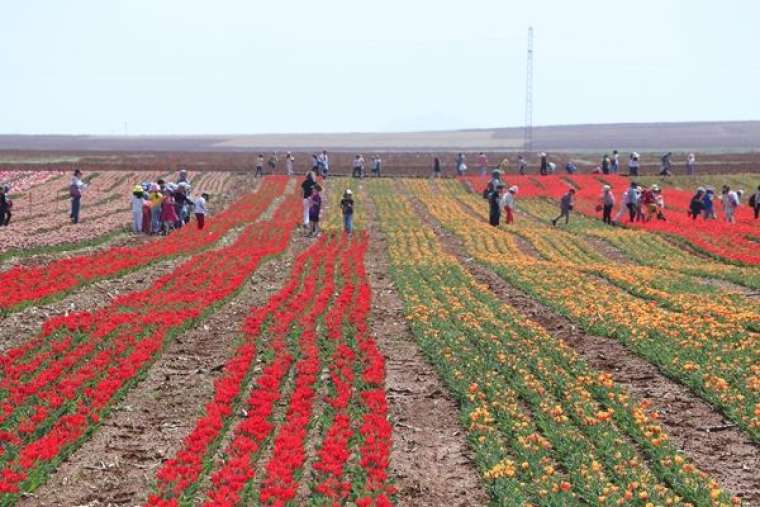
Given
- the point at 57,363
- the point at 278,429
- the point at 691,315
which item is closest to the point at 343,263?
the point at 691,315

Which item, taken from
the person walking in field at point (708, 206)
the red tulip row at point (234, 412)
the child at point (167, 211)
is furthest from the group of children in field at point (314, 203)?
the person walking in field at point (708, 206)

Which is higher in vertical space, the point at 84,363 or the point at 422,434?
the point at 84,363

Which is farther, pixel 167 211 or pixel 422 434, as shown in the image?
pixel 167 211

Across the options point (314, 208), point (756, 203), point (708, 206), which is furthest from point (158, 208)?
point (756, 203)

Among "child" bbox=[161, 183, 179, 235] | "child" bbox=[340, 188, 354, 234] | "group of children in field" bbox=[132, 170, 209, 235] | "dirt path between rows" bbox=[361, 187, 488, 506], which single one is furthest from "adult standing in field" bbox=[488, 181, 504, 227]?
"dirt path between rows" bbox=[361, 187, 488, 506]

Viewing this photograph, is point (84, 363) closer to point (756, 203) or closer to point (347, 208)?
point (347, 208)

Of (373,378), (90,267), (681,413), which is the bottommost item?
(681,413)

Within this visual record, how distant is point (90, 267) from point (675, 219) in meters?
26.4

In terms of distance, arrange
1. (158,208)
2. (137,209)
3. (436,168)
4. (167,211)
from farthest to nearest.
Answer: (436,168) → (167,211) → (158,208) → (137,209)

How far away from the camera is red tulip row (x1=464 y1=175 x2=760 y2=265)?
99.6 feet

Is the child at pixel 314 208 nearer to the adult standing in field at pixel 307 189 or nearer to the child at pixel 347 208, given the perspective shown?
the adult standing in field at pixel 307 189

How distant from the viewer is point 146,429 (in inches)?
453

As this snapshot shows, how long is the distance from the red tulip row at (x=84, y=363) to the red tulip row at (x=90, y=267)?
1.45 meters

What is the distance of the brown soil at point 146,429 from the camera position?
31.2 feet
